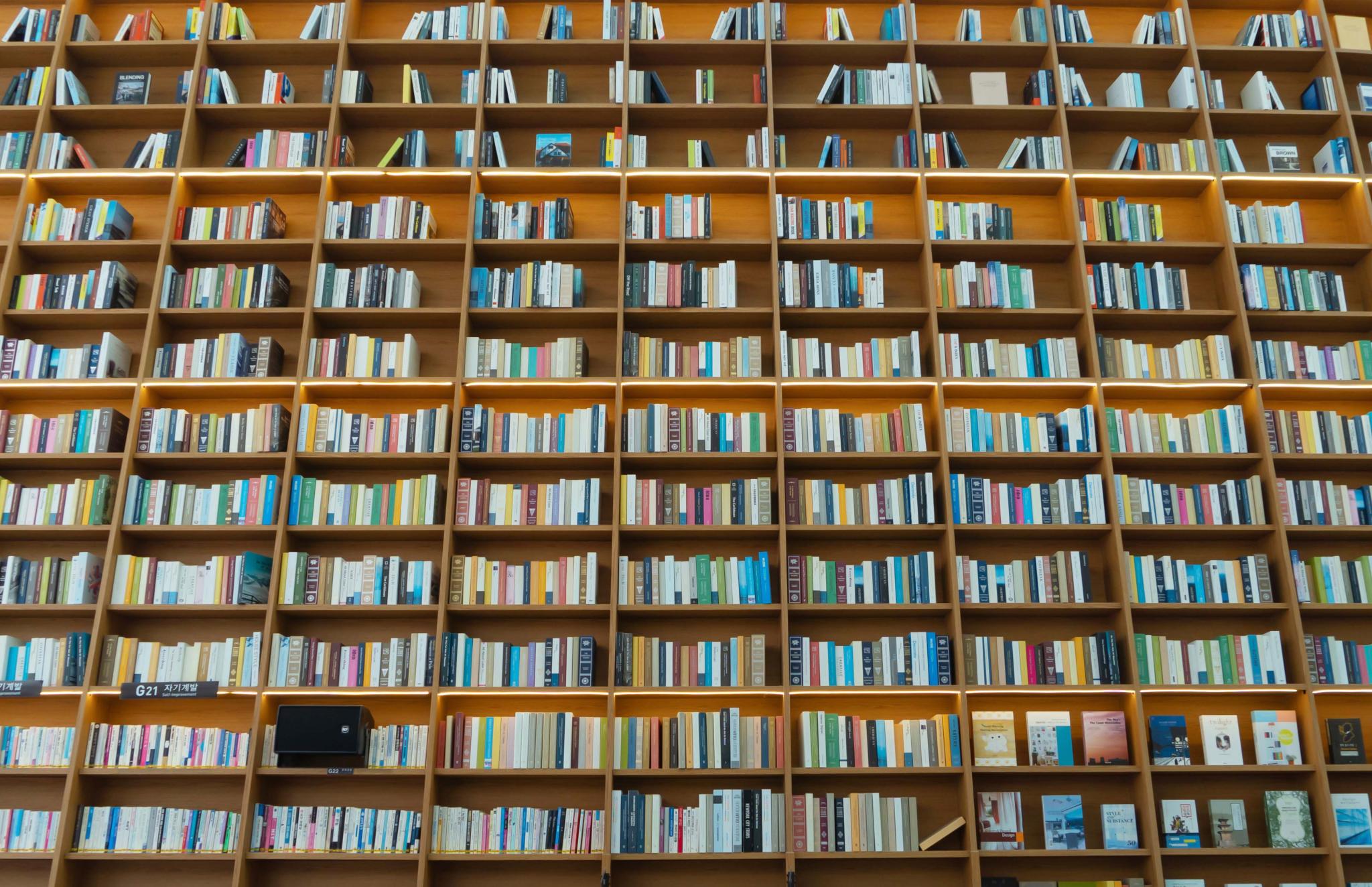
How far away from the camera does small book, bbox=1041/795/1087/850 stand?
173 inches

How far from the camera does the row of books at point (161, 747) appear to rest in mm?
4410

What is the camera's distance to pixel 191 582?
4.63 metres

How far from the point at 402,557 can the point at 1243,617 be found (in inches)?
138

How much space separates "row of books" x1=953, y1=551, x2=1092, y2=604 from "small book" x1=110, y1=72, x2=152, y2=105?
4.27m

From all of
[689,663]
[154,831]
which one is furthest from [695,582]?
[154,831]

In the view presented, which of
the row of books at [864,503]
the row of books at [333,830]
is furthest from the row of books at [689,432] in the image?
the row of books at [333,830]

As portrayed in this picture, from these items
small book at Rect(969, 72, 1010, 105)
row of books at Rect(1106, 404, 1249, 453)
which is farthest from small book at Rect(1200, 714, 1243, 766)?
small book at Rect(969, 72, 1010, 105)

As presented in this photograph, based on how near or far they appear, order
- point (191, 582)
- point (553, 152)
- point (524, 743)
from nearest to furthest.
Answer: point (524, 743) → point (191, 582) → point (553, 152)

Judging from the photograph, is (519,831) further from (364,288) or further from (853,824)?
(364,288)

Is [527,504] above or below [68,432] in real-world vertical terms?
below

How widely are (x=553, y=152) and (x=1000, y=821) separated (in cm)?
343

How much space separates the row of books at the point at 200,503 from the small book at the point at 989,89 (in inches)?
141

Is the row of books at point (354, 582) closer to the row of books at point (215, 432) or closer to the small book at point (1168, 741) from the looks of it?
the row of books at point (215, 432)

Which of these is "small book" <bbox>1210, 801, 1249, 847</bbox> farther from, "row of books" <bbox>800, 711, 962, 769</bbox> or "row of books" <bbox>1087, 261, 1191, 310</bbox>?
"row of books" <bbox>1087, 261, 1191, 310</bbox>
